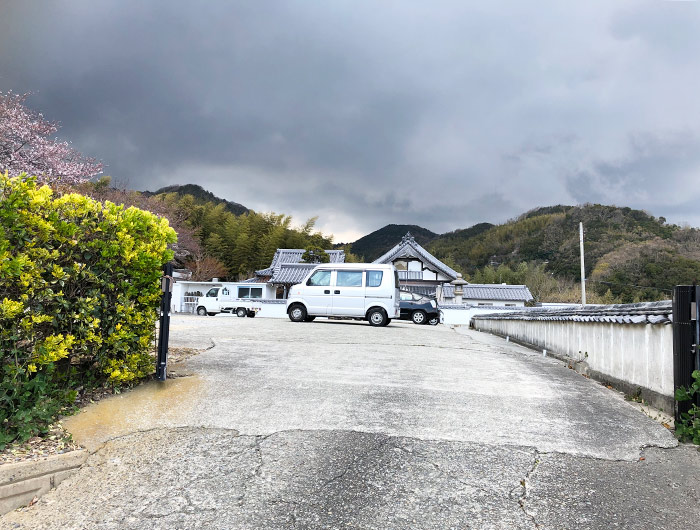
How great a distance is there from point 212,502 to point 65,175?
14.3 meters

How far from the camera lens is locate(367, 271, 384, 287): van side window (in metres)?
13.3

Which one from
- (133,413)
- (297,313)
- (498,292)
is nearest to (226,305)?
(297,313)

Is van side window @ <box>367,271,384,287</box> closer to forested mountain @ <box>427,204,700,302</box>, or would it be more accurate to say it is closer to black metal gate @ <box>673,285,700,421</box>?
black metal gate @ <box>673,285,700,421</box>

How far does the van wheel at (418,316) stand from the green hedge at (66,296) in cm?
1583

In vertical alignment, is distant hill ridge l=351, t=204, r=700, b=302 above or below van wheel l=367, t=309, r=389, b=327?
above

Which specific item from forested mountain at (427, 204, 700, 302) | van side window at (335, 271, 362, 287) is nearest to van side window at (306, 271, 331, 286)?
van side window at (335, 271, 362, 287)

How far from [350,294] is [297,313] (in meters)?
1.71

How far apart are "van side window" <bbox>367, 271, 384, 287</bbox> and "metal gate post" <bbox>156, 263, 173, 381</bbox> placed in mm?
9313

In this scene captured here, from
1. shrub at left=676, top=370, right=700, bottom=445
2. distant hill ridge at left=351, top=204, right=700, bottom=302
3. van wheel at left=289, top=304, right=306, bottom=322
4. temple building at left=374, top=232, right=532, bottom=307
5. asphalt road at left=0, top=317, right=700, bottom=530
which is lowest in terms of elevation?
asphalt road at left=0, top=317, right=700, bottom=530

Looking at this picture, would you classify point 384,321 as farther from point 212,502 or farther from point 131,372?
point 212,502

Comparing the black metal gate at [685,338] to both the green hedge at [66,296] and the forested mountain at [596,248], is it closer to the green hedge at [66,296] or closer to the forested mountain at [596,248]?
the green hedge at [66,296]

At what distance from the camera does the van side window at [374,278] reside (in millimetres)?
13273

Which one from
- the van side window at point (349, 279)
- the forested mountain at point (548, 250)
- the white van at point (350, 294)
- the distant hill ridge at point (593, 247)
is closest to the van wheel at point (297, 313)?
the white van at point (350, 294)

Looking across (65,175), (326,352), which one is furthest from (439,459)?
(65,175)
